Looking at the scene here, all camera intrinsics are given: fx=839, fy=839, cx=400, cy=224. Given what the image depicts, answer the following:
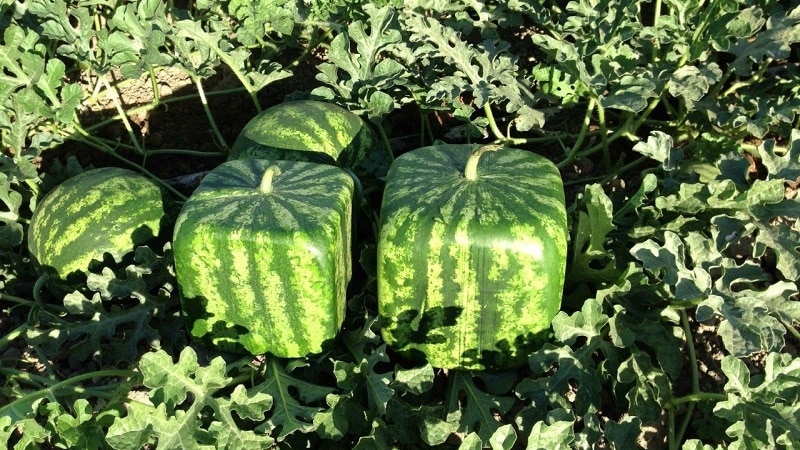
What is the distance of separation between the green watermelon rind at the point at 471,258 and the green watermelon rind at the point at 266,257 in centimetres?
21

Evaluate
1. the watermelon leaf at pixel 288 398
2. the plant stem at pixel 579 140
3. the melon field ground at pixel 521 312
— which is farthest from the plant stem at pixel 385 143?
the watermelon leaf at pixel 288 398

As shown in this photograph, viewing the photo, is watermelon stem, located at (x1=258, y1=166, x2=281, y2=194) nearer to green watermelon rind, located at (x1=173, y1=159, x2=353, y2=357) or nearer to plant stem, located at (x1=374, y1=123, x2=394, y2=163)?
green watermelon rind, located at (x1=173, y1=159, x2=353, y2=357)

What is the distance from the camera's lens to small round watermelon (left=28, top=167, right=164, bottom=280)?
3645 millimetres

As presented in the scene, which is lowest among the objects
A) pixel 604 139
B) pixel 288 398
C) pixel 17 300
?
pixel 288 398

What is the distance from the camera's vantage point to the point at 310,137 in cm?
378

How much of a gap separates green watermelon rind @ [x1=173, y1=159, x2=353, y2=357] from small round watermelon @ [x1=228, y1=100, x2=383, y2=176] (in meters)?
0.35

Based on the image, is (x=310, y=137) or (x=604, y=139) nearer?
(x=310, y=137)

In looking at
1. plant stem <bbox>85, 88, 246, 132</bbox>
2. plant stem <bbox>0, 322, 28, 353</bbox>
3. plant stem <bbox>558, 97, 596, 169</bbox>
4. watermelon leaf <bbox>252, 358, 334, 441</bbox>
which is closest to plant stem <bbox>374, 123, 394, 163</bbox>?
plant stem <bbox>558, 97, 596, 169</bbox>

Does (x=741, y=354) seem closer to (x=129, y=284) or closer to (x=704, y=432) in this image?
(x=704, y=432)

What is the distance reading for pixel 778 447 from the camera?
3.09m

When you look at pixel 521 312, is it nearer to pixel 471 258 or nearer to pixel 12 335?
pixel 471 258

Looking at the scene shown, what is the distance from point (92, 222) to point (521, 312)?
74.2 inches

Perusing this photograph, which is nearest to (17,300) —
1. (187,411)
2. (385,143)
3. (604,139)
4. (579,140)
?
(187,411)

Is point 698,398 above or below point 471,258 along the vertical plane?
below
